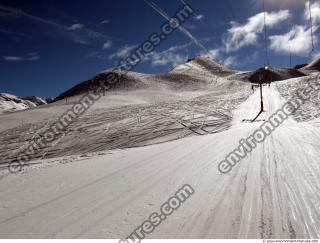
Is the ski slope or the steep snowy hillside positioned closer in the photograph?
the ski slope

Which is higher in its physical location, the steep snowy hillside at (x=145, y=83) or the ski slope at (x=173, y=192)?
the steep snowy hillside at (x=145, y=83)

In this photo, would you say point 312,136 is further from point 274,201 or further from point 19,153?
point 19,153

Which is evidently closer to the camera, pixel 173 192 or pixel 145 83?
pixel 173 192

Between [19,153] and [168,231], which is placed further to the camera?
[19,153]

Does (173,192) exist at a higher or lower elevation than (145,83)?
lower

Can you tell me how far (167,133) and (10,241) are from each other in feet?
27.3

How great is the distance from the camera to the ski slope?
396 cm

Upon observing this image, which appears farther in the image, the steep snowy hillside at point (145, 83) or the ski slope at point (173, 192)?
the steep snowy hillside at point (145, 83)

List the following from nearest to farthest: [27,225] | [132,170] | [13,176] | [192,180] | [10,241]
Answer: [10,241] → [27,225] → [192,180] → [132,170] → [13,176]

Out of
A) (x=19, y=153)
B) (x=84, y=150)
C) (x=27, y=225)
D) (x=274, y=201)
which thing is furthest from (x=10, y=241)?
(x=19, y=153)

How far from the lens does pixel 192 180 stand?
19.0 ft

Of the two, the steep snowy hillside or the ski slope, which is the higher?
the steep snowy hillside

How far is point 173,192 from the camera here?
5.25 metres

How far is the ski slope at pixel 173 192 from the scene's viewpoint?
3965mm
